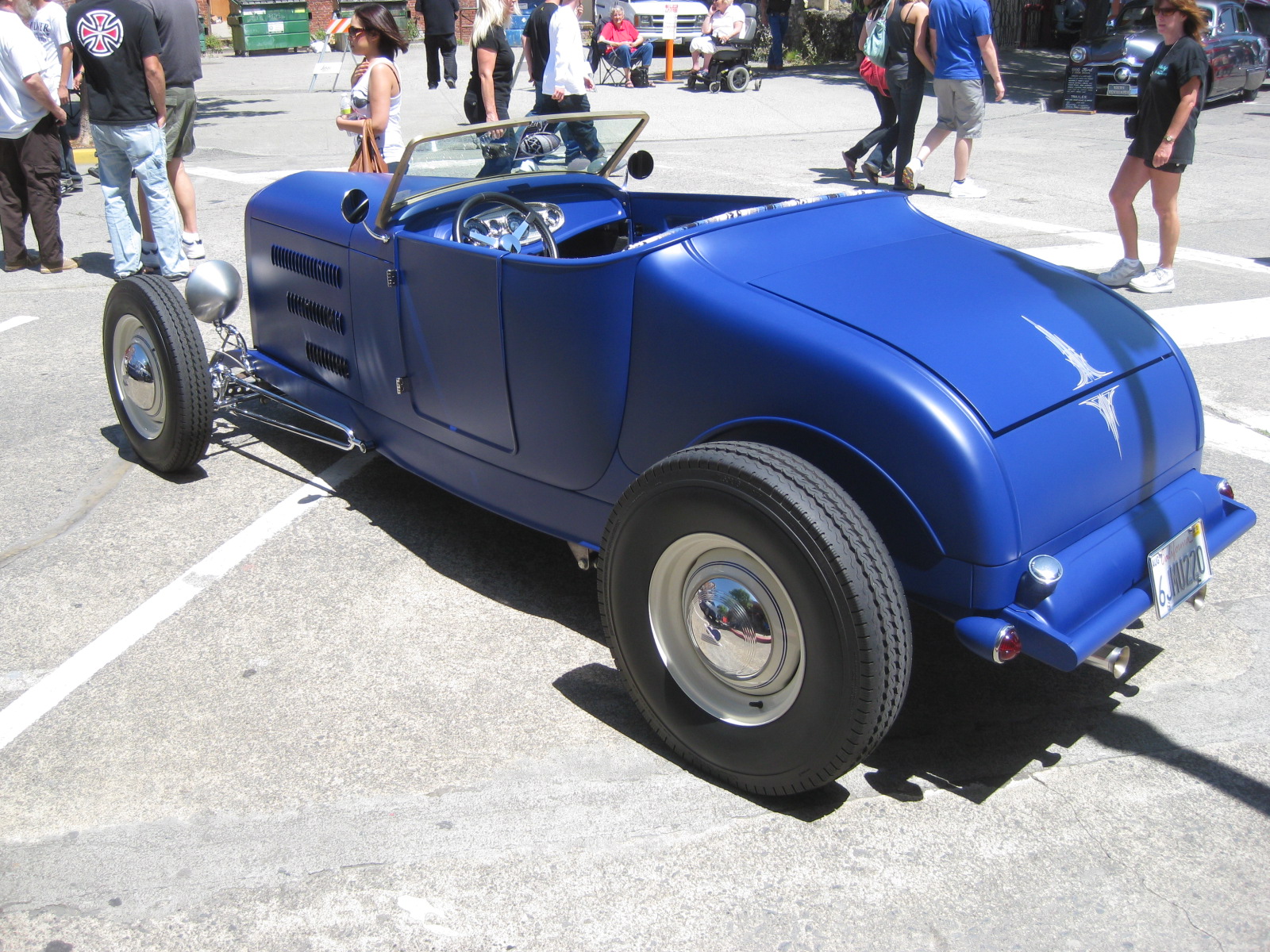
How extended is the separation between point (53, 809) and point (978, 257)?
285 centimetres

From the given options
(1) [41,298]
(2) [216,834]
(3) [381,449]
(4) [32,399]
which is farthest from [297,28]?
(2) [216,834]

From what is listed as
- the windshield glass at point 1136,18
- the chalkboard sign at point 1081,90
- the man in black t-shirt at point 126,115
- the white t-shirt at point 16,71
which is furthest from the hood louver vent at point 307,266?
the windshield glass at point 1136,18

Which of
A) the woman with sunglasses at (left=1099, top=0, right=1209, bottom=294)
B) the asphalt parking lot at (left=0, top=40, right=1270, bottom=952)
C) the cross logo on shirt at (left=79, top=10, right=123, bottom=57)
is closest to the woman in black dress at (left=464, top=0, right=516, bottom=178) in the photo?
the cross logo on shirt at (left=79, top=10, right=123, bottom=57)

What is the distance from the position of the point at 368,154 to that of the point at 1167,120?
178 inches

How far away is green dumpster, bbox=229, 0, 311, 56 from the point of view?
85.3 ft

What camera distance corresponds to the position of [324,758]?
2.86 metres

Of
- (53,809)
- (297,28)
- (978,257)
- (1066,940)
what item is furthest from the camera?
(297,28)

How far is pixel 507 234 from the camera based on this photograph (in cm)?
384

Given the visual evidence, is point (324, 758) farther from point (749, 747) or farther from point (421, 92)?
point (421, 92)

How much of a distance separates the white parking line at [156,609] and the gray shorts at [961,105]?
662cm

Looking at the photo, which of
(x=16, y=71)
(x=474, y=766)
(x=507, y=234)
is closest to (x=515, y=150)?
(x=507, y=234)

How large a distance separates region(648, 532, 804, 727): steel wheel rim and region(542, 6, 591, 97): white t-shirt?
7.44 m

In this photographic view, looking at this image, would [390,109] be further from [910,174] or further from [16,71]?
[910,174]

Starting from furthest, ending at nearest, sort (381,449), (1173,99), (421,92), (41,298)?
(421,92), (41,298), (1173,99), (381,449)
